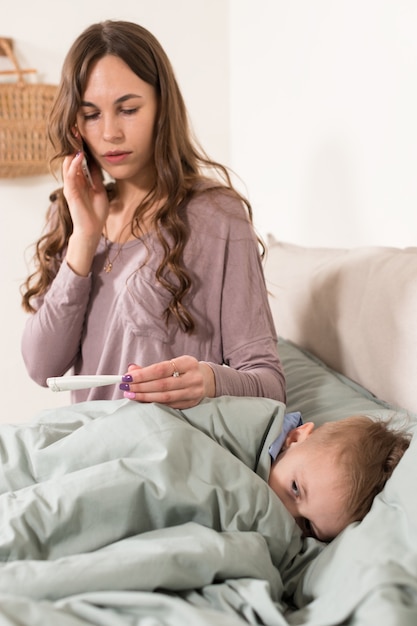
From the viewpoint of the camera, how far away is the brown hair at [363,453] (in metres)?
1.05

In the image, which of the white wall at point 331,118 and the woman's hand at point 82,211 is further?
the white wall at point 331,118

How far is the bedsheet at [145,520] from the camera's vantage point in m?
0.82

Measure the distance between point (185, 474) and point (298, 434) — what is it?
26cm

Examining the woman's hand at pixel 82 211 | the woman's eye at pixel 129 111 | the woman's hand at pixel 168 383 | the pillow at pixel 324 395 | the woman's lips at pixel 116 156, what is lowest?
the pillow at pixel 324 395

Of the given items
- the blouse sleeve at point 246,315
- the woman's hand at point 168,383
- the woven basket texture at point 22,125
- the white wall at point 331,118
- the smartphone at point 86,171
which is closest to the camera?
the woman's hand at point 168,383

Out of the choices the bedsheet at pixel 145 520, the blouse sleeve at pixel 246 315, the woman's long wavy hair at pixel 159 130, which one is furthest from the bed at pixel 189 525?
the woman's long wavy hair at pixel 159 130

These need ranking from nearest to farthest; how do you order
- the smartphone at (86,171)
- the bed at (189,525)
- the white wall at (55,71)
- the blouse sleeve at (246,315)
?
1. the bed at (189,525)
2. the blouse sleeve at (246,315)
3. the smartphone at (86,171)
4. the white wall at (55,71)

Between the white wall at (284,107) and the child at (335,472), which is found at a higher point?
the white wall at (284,107)

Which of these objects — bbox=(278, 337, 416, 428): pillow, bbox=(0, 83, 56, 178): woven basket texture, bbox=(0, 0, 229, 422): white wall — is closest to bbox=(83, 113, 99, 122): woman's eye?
bbox=(278, 337, 416, 428): pillow

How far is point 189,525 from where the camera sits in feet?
3.16

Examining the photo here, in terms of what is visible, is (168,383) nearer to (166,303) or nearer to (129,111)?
(166,303)

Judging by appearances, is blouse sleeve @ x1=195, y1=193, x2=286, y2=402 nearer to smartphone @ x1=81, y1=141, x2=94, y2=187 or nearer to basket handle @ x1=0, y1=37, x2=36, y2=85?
smartphone @ x1=81, y1=141, x2=94, y2=187

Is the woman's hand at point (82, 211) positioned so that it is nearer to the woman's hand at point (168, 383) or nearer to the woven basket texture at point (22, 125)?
the woman's hand at point (168, 383)

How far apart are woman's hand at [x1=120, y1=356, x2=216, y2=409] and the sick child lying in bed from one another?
0.02m
